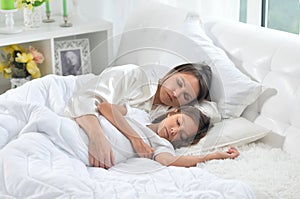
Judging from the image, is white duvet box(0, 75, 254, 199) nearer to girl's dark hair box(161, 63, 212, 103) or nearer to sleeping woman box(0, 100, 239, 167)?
sleeping woman box(0, 100, 239, 167)

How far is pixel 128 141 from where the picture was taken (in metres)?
2.05

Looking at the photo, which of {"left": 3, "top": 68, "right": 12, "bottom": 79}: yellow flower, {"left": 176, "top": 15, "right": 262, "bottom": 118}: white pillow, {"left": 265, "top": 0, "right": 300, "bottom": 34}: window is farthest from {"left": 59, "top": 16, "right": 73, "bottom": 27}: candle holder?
{"left": 265, "top": 0, "right": 300, "bottom": 34}: window

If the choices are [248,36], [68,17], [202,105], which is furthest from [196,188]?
[68,17]

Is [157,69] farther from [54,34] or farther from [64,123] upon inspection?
[54,34]

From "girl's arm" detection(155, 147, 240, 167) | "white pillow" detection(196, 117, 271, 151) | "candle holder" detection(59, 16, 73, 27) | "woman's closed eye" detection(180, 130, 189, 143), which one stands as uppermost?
"candle holder" detection(59, 16, 73, 27)

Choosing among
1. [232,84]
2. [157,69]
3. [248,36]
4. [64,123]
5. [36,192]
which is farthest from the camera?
[248,36]

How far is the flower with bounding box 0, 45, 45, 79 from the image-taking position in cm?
312

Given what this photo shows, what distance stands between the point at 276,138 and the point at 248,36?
51 centimetres

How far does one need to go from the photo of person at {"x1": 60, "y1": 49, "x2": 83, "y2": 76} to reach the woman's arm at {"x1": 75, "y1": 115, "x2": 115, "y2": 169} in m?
1.24

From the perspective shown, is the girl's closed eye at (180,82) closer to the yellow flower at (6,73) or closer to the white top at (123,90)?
the white top at (123,90)

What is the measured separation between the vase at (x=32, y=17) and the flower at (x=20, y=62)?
0.43ft

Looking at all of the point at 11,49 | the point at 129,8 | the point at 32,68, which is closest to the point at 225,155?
the point at 32,68

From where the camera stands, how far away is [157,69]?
2.17m

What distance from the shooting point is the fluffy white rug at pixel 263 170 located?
5.83 ft
